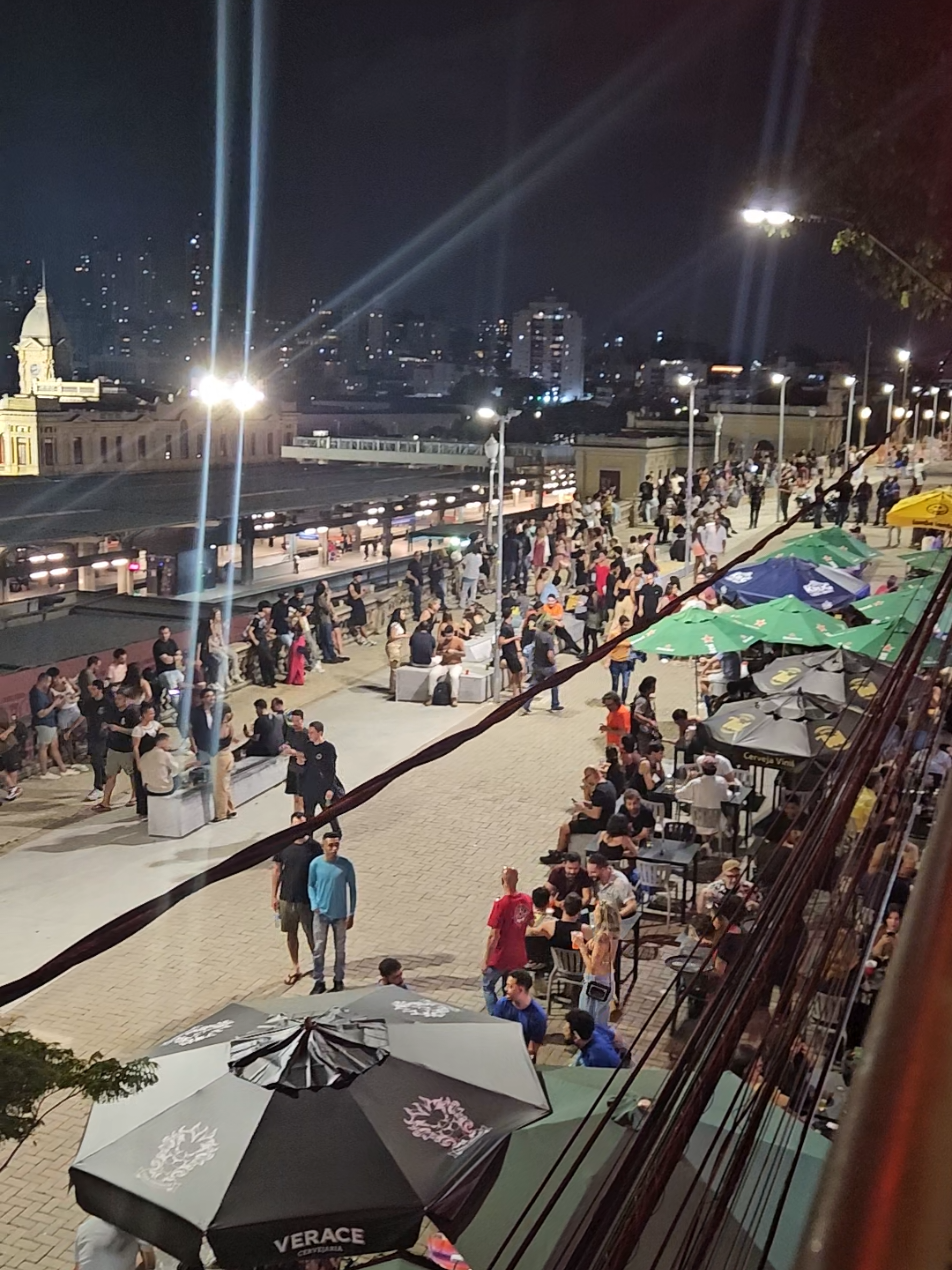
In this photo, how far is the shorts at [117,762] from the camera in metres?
14.9

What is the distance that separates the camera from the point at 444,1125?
6.14 metres

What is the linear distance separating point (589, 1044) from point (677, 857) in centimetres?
386

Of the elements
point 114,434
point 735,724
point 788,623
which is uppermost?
point 114,434

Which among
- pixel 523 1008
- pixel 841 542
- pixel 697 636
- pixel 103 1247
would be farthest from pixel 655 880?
pixel 841 542

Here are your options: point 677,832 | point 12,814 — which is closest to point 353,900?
point 677,832

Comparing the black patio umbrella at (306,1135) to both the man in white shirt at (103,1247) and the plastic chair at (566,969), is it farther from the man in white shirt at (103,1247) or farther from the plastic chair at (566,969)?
the plastic chair at (566,969)

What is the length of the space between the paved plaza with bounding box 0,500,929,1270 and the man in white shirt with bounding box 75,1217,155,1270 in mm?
1395

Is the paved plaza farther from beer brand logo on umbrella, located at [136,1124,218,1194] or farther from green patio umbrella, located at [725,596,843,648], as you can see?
green patio umbrella, located at [725,596,843,648]

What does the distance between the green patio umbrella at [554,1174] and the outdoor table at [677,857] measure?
14.1 ft

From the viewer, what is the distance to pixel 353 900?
10.1 meters

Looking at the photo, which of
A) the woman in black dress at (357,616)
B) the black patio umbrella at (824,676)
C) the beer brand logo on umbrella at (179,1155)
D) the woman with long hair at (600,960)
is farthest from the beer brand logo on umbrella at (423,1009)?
the woman in black dress at (357,616)

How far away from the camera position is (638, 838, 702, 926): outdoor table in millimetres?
11141

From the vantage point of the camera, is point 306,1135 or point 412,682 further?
point 412,682

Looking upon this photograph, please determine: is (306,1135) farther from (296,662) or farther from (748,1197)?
(296,662)
